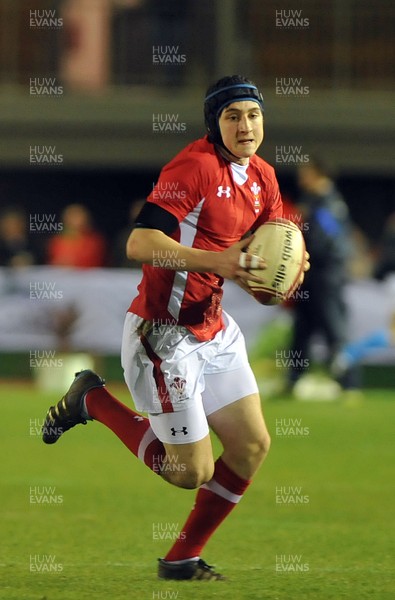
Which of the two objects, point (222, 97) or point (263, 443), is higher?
point (222, 97)

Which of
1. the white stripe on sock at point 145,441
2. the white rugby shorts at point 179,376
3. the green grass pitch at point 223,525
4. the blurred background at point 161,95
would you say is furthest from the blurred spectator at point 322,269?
the white rugby shorts at point 179,376

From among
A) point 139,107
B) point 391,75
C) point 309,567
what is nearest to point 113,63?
point 139,107

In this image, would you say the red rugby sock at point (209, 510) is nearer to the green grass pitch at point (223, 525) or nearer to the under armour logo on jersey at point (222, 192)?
the green grass pitch at point (223, 525)

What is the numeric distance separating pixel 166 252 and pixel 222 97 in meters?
0.79

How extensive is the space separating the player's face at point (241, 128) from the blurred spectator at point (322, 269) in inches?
325

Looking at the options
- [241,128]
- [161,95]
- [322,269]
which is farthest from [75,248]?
[241,128]

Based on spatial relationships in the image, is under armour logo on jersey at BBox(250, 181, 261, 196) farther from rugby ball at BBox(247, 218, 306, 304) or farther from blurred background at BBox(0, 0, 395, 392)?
blurred background at BBox(0, 0, 395, 392)

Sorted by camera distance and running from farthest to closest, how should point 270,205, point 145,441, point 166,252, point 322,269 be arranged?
point 322,269
point 145,441
point 270,205
point 166,252

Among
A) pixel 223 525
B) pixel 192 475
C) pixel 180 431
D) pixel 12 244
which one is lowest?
pixel 12 244

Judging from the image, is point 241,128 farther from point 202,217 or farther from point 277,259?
point 277,259

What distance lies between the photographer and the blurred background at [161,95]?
21812 millimetres

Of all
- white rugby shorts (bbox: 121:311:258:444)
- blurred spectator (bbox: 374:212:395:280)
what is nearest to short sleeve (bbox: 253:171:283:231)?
white rugby shorts (bbox: 121:311:258:444)

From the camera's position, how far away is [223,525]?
8.12 meters

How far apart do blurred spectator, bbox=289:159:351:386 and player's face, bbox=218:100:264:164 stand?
824 cm
